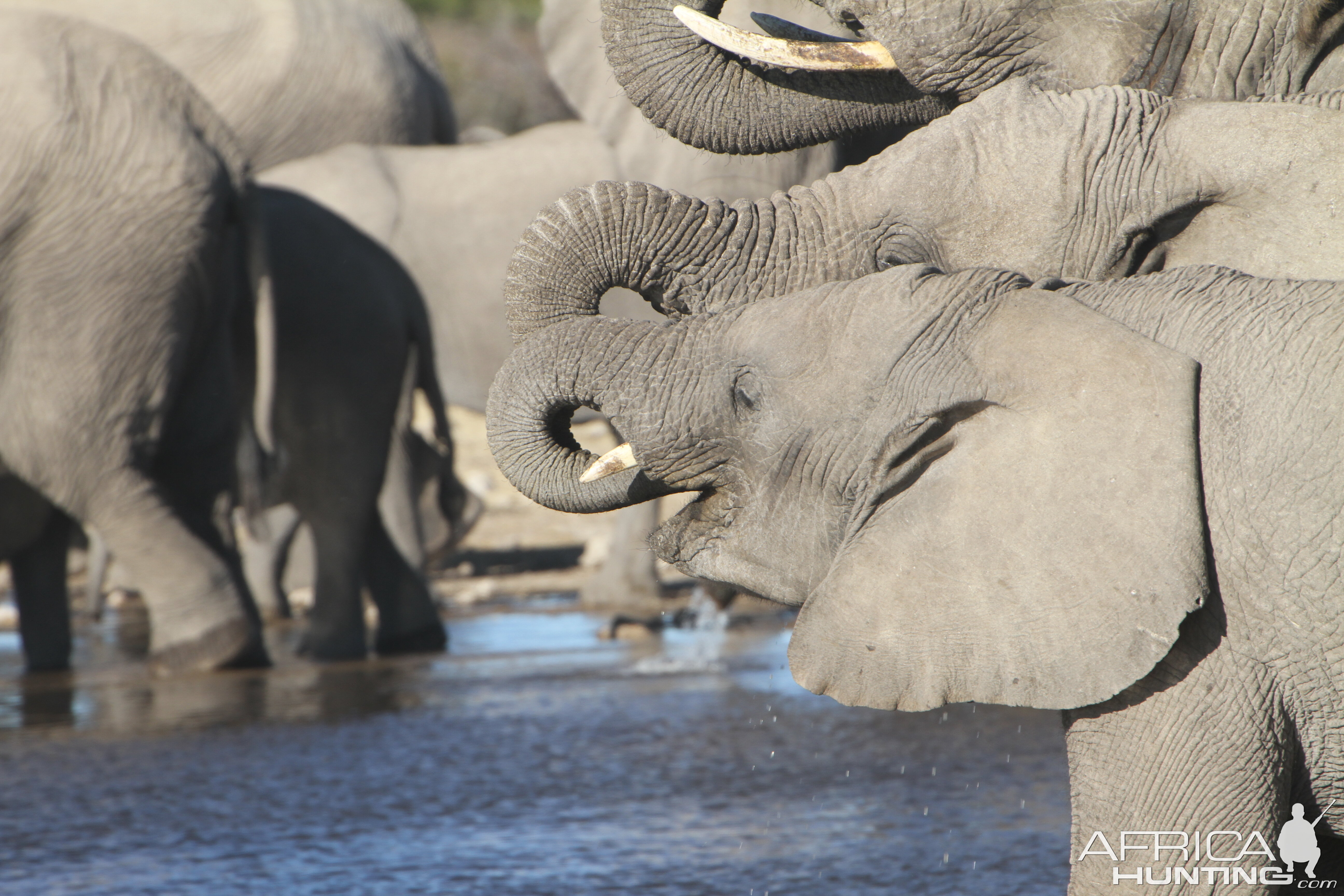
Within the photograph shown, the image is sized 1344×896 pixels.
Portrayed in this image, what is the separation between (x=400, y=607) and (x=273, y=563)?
5.94 ft

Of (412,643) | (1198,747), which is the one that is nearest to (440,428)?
(412,643)

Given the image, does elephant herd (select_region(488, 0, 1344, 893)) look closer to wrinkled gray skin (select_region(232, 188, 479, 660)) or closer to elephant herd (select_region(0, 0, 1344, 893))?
elephant herd (select_region(0, 0, 1344, 893))

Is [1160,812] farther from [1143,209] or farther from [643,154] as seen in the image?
[643,154]

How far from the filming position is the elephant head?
1.94m

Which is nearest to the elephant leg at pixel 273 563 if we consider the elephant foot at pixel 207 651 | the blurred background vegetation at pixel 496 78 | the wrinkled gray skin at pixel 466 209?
the wrinkled gray skin at pixel 466 209

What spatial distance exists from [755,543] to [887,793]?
1774mm

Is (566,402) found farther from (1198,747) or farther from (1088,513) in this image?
(1198,747)

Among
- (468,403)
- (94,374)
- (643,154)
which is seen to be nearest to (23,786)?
(94,374)

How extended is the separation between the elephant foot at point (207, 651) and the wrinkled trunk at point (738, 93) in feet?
10.8

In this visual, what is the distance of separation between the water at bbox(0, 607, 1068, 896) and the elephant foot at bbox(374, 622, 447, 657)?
784 millimetres

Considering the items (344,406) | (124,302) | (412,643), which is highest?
(124,302)

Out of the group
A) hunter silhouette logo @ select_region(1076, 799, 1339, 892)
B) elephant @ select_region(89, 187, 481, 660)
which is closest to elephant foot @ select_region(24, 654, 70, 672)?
elephant @ select_region(89, 187, 481, 660)

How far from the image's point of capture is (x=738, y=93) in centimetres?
291

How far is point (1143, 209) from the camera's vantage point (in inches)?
→ 97.0
